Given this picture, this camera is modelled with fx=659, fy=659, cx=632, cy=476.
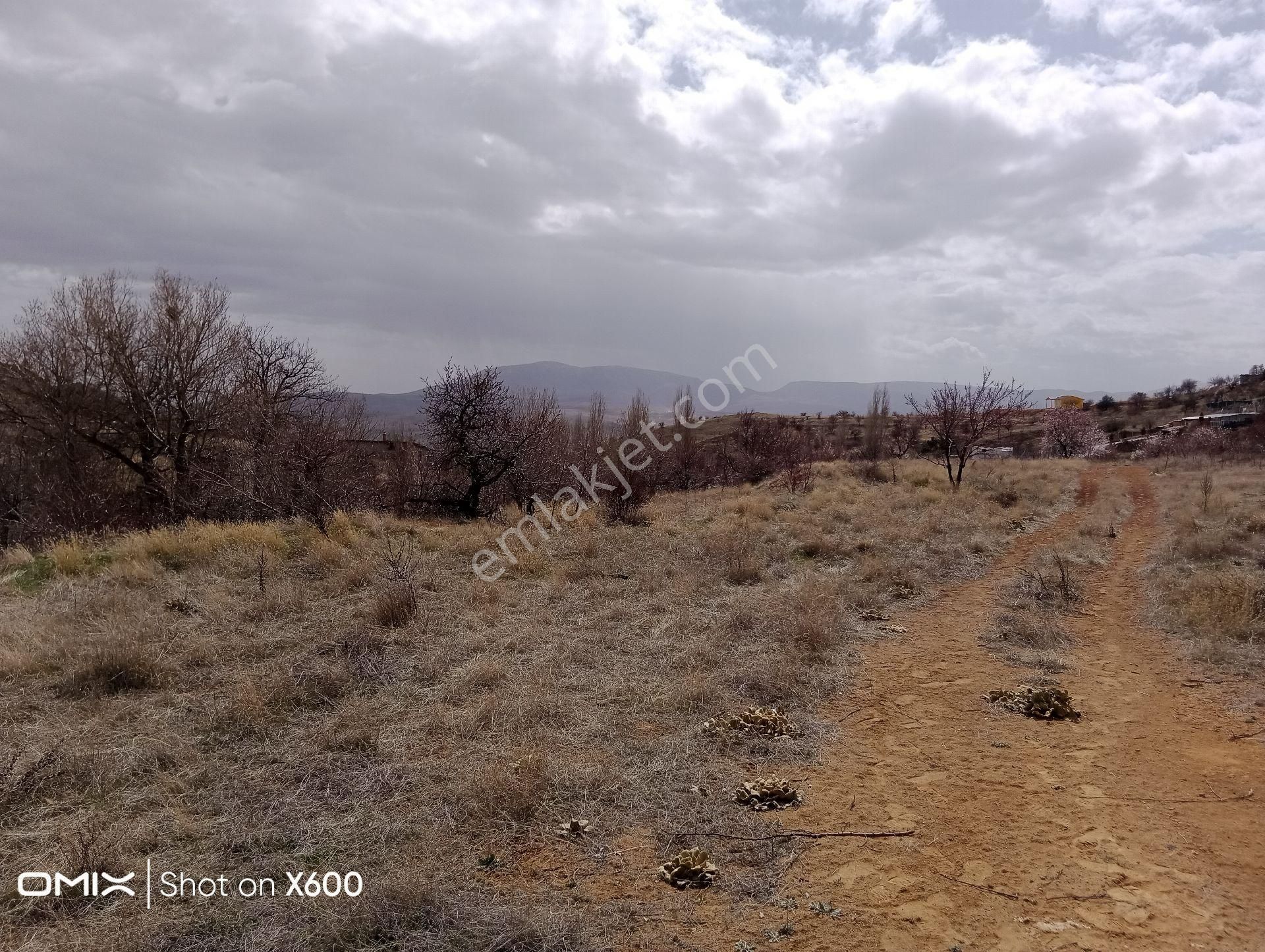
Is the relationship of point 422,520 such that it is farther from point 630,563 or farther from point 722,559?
point 722,559

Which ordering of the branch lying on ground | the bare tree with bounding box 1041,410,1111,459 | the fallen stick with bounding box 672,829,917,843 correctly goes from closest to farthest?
the fallen stick with bounding box 672,829,917,843, the branch lying on ground, the bare tree with bounding box 1041,410,1111,459

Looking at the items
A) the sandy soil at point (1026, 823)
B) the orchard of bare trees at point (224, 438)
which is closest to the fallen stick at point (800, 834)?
the sandy soil at point (1026, 823)

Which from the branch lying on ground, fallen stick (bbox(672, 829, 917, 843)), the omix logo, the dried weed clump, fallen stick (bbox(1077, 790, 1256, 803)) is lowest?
the omix logo

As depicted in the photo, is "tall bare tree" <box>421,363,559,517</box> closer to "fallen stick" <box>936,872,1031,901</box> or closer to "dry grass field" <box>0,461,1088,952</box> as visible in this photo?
"dry grass field" <box>0,461,1088,952</box>

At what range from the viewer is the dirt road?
283 centimetres

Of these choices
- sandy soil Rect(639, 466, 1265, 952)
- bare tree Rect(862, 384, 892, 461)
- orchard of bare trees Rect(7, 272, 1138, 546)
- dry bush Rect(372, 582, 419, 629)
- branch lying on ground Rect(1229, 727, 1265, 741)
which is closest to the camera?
sandy soil Rect(639, 466, 1265, 952)

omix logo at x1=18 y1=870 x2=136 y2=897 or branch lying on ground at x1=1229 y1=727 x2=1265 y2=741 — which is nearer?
omix logo at x1=18 y1=870 x2=136 y2=897

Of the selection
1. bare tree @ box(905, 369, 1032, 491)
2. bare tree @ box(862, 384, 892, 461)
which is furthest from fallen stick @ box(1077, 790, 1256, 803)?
bare tree @ box(862, 384, 892, 461)

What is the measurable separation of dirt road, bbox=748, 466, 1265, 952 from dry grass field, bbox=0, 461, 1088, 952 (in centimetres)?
40

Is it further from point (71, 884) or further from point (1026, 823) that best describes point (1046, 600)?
point (71, 884)

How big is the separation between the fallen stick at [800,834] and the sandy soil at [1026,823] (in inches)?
1.8

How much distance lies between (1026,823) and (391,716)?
410cm

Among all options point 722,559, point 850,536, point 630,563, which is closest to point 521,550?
point 630,563

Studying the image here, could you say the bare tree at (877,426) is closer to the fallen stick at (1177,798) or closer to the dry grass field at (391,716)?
the dry grass field at (391,716)
